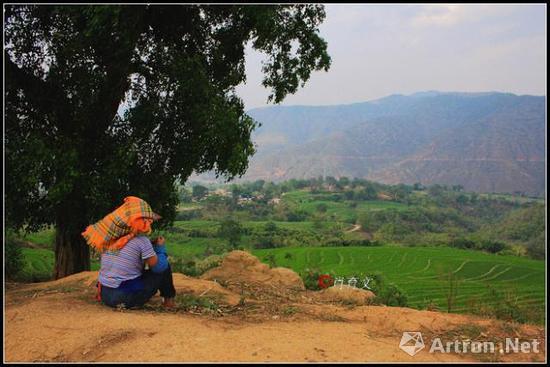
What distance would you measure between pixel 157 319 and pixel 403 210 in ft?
371

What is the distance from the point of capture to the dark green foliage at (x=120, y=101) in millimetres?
7973

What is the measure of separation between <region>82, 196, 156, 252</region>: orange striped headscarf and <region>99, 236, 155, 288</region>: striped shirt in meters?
0.08

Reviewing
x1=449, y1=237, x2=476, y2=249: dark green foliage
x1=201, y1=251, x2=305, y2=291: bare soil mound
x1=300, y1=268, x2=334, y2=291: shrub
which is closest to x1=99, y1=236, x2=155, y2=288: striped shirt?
x1=201, y1=251, x2=305, y2=291: bare soil mound

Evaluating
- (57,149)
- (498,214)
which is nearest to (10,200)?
(57,149)

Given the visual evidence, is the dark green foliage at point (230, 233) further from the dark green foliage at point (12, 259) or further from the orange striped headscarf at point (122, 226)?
the orange striped headscarf at point (122, 226)

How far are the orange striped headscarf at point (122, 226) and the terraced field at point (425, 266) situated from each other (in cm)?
3569

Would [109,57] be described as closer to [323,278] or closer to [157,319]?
[157,319]

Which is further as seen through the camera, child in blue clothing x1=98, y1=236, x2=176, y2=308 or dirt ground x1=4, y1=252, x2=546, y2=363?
child in blue clothing x1=98, y1=236, x2=176, y2=308

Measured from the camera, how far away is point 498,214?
429ft

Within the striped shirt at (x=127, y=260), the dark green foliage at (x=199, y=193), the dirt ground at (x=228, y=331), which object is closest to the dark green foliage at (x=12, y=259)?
the dirt ground at (x=228, y=331)

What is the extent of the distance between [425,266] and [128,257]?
175 ft

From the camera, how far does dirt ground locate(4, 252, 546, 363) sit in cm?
442

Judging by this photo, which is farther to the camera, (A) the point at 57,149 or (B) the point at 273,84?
(B) the point at 273,84

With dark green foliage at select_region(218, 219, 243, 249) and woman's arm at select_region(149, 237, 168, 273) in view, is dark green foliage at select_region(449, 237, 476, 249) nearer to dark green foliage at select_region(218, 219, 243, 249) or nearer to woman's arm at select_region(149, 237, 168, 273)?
A: dark green foliage at select_region(218, 219, 243, 249)
